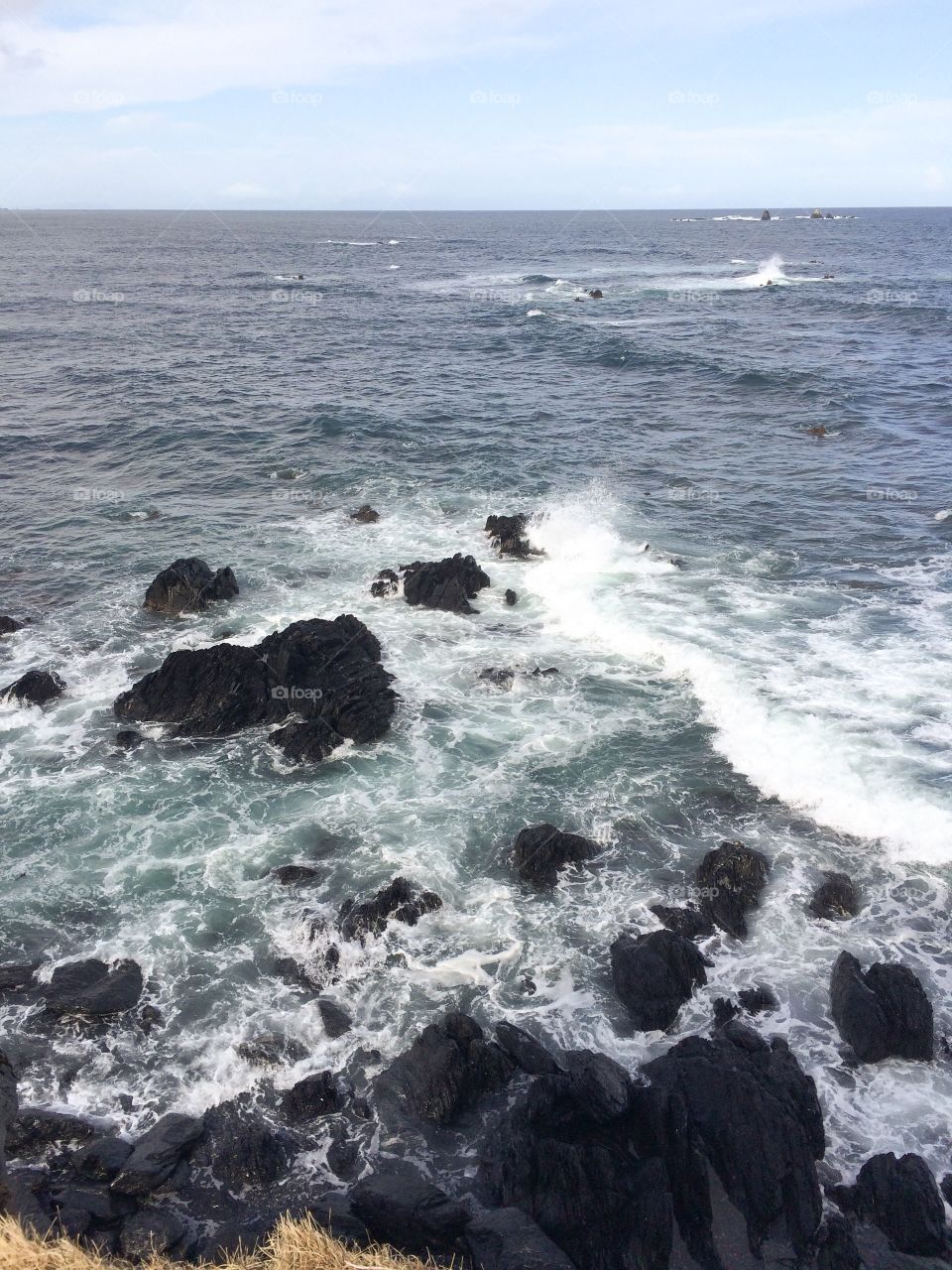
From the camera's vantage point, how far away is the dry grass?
29.3ft

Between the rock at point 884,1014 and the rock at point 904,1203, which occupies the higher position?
the rock at point 884,1014

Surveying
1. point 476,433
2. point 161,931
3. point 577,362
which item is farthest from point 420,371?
point 161,931

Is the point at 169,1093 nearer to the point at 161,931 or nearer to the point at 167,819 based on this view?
the point at 161,931

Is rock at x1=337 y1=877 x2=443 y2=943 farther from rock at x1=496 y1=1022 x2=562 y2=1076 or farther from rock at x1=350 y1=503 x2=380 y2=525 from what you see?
rock at x1=350 y1=503 x2=380 y2=525

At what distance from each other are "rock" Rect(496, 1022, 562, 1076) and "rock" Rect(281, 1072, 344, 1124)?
2.74 meters

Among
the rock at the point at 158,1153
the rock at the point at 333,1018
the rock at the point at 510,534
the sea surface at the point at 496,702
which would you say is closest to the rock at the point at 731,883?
the sea surface at the point at 496,702

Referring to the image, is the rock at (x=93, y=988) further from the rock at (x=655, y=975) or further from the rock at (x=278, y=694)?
the rock at (x=655, y=975)

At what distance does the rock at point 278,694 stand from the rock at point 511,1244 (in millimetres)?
11839

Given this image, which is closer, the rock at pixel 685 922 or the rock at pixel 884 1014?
the rock at pixel 884 1014

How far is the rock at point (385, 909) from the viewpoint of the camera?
15.7 meters

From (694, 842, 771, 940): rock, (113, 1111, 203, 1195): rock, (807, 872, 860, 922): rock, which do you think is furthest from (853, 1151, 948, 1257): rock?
(113, 1111, 203, 1195): rock

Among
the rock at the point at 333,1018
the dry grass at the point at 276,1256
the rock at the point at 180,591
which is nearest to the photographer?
the dry grass at the point at 276,1256

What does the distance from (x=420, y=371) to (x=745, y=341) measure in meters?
28.0

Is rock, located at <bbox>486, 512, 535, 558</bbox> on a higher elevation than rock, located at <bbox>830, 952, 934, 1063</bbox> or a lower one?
higher
